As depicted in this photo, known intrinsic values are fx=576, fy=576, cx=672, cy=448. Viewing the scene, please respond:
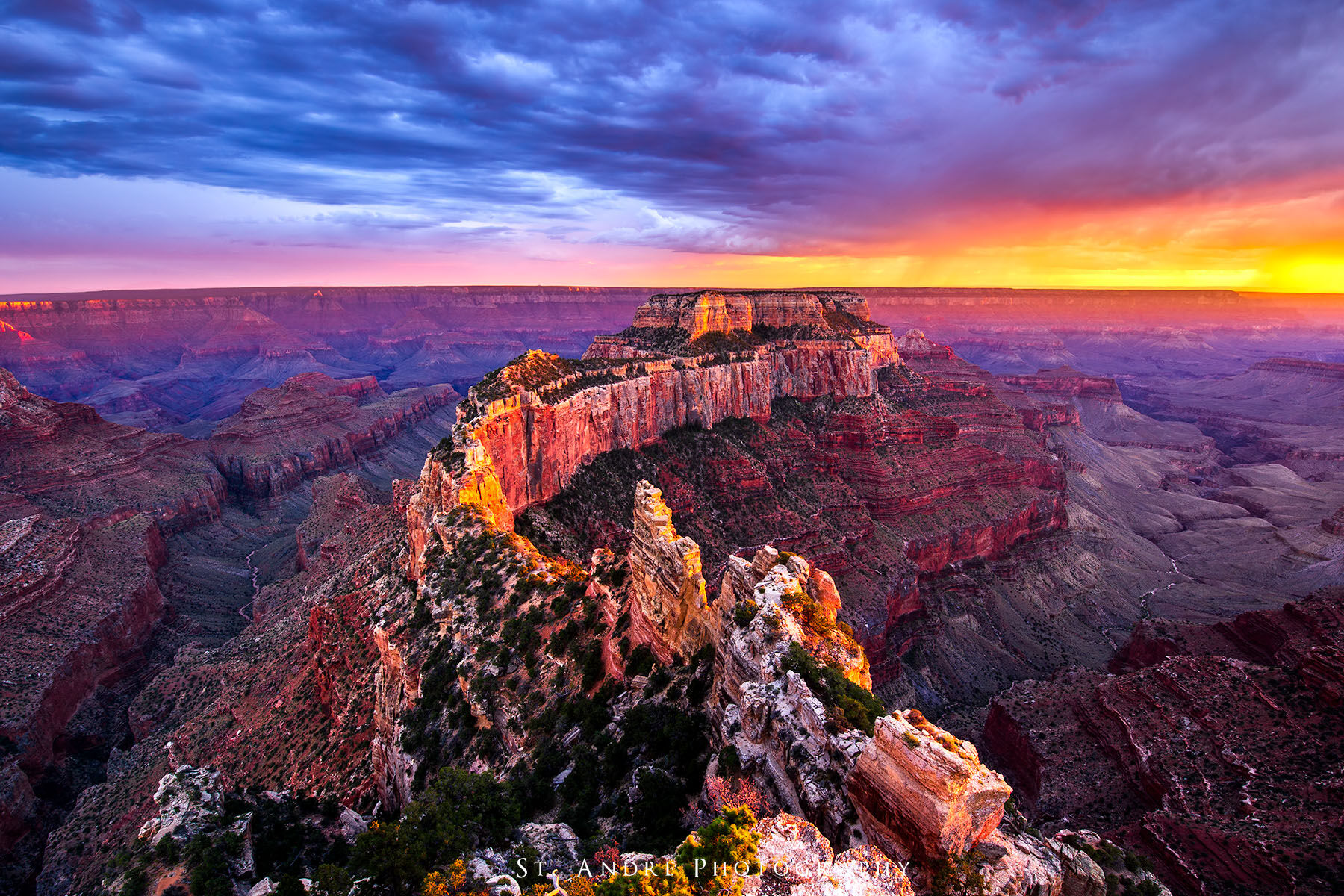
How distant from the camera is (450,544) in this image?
36.3 meters

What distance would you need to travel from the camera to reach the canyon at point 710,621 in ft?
63.0

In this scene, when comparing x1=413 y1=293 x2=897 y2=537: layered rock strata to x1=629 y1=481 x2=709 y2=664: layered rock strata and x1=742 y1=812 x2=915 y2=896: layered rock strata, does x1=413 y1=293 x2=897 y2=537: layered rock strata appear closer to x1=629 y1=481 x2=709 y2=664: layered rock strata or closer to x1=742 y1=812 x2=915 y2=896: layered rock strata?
x1=629 y1=481 x2=709 y2=664: layered rock strata

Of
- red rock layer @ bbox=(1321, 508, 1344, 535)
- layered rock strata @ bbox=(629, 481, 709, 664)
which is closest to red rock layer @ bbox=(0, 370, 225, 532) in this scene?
layered rock strata @ bbox=(629, 481, 709, 664)

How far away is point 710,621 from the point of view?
22.3m

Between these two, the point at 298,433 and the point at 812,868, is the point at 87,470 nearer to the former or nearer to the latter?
the point at 298,433

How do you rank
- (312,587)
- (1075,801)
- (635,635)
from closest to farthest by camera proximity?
(635,635), (1075,801), (312,587)

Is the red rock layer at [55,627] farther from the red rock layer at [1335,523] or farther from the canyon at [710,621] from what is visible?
the red rock layer at [1335,523]

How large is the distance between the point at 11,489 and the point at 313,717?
81.8 meters

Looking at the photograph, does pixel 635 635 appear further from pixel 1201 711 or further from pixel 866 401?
pixel 866 401

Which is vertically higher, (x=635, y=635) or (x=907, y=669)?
(x=635, y=635)

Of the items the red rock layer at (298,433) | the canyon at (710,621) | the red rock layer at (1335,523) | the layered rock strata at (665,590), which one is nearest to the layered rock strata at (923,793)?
the canyon at (710,621)

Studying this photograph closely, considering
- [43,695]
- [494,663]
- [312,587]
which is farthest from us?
[312,587]

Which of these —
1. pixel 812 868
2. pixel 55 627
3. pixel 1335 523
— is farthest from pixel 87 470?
pixel 1335 523

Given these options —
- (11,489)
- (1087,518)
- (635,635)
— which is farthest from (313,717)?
(1087,518)
